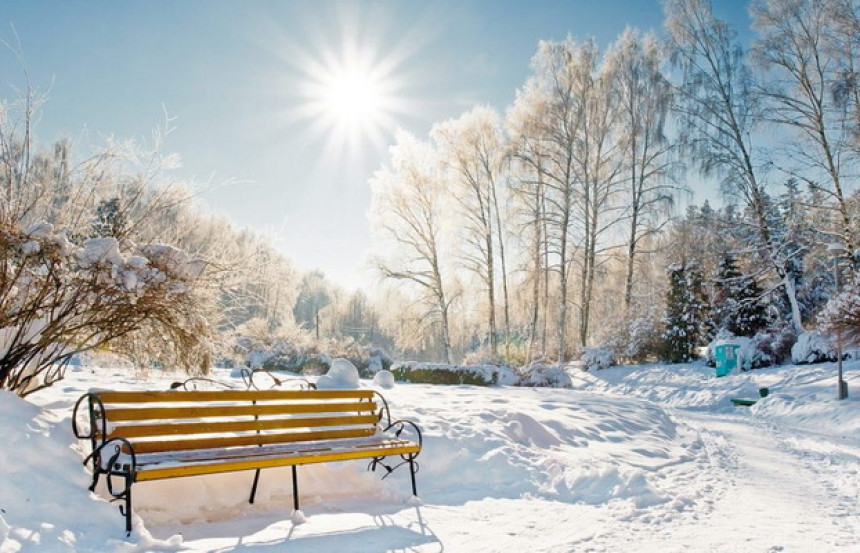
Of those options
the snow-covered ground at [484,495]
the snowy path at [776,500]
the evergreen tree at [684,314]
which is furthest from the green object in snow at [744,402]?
the evergreen tree at [684,314]

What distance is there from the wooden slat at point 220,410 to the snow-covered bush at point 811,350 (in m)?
12.3

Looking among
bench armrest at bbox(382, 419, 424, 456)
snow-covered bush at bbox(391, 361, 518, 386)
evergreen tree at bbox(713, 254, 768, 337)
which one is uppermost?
evergreen tree at bbox(713, 254, 768, 337)

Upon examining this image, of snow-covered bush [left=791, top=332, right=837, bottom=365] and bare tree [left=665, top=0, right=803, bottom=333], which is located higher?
bare tree [left=665, top=0, right=803, bottom=333]

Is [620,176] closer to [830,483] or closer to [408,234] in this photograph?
[408,234]

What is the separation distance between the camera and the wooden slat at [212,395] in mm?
3643

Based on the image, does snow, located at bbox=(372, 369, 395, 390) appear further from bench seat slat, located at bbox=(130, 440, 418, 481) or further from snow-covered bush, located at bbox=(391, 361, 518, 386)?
bench seat slat, located at bbox=(130, 440, 418, 481)

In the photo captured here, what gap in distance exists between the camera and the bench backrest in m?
3.61

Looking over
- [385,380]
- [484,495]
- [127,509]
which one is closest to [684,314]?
[385,380]

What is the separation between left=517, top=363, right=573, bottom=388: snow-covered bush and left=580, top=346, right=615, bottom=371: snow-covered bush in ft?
12.2

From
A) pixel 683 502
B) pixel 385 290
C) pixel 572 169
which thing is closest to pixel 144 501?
pixel 683 502

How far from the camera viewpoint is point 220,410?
4027 mm

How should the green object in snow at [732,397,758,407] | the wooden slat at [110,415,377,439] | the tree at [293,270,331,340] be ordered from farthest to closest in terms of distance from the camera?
the tree at [293,270,331,340] → the green object in snow at [732,397,758,407] → the wooden slat at [110,415,377,439]

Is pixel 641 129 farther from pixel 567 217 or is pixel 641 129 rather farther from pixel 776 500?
pixel 776 500

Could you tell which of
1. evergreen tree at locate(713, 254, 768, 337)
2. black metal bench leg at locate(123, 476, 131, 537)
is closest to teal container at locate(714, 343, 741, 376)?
evergreen tree at locate(713, 254, 768, 337)
